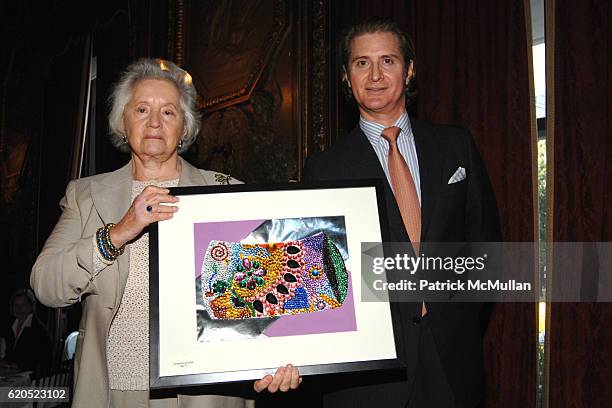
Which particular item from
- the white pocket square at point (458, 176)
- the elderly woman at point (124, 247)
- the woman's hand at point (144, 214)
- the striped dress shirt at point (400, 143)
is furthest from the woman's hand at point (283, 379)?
the white pocket square at point (458, 176)

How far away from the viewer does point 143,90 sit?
2041mm

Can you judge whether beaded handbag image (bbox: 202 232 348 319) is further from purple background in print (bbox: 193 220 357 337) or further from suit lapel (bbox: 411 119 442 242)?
suit lapel (bbox: 411 119 442 242)

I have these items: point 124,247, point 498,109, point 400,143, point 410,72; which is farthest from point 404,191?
point 498,109

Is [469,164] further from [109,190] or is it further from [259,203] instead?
[109,190]

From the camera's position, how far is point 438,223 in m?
1.88

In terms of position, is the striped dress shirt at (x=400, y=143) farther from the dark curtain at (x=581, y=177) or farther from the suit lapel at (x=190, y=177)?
the dark curtain at (x=581, y=177)

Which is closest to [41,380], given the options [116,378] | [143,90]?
[116,378]

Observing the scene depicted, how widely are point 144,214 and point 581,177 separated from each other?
2211 mm

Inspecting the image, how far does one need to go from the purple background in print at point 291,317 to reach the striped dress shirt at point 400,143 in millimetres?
512

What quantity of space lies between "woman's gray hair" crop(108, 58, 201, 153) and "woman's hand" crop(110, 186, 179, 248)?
1.36 ft

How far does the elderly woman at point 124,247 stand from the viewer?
181cm

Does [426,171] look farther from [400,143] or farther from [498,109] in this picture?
[498,109]

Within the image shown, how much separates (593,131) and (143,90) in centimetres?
221

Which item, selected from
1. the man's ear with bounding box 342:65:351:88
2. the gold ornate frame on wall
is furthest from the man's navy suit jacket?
the gold ornate frame on wall
